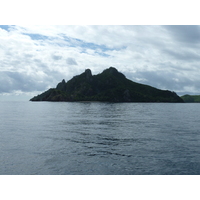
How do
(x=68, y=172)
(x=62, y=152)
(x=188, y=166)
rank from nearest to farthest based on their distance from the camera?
(x=68, y=172)
(x=188, y=166)
(x=62, y=152)

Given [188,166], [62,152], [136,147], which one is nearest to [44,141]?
[62,152]

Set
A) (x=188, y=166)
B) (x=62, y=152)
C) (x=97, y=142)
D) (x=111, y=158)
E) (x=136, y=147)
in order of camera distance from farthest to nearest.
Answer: (x=97, y=142)
(x=136, y=147)
(x=62, y=152)
(x=111, y=158)
(x=188, y=166)

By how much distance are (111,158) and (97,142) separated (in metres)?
8.71

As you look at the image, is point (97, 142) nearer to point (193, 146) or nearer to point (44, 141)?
point (44, 141)

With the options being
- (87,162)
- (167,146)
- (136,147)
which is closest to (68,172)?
(87,162)

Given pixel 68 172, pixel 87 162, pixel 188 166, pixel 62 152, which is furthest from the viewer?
pixel 62 152

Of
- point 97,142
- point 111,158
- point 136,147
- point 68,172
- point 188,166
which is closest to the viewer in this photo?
point 68,172

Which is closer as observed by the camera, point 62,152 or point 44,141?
point 62,152

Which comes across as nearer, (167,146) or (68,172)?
(68,172)

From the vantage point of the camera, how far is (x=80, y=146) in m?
28.2

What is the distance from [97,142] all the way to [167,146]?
11273 mm

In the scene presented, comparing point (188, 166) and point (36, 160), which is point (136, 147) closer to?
point (188, 166)

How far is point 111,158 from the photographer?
22547 mm

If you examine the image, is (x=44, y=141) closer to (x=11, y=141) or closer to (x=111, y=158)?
(x=11, y=141)
